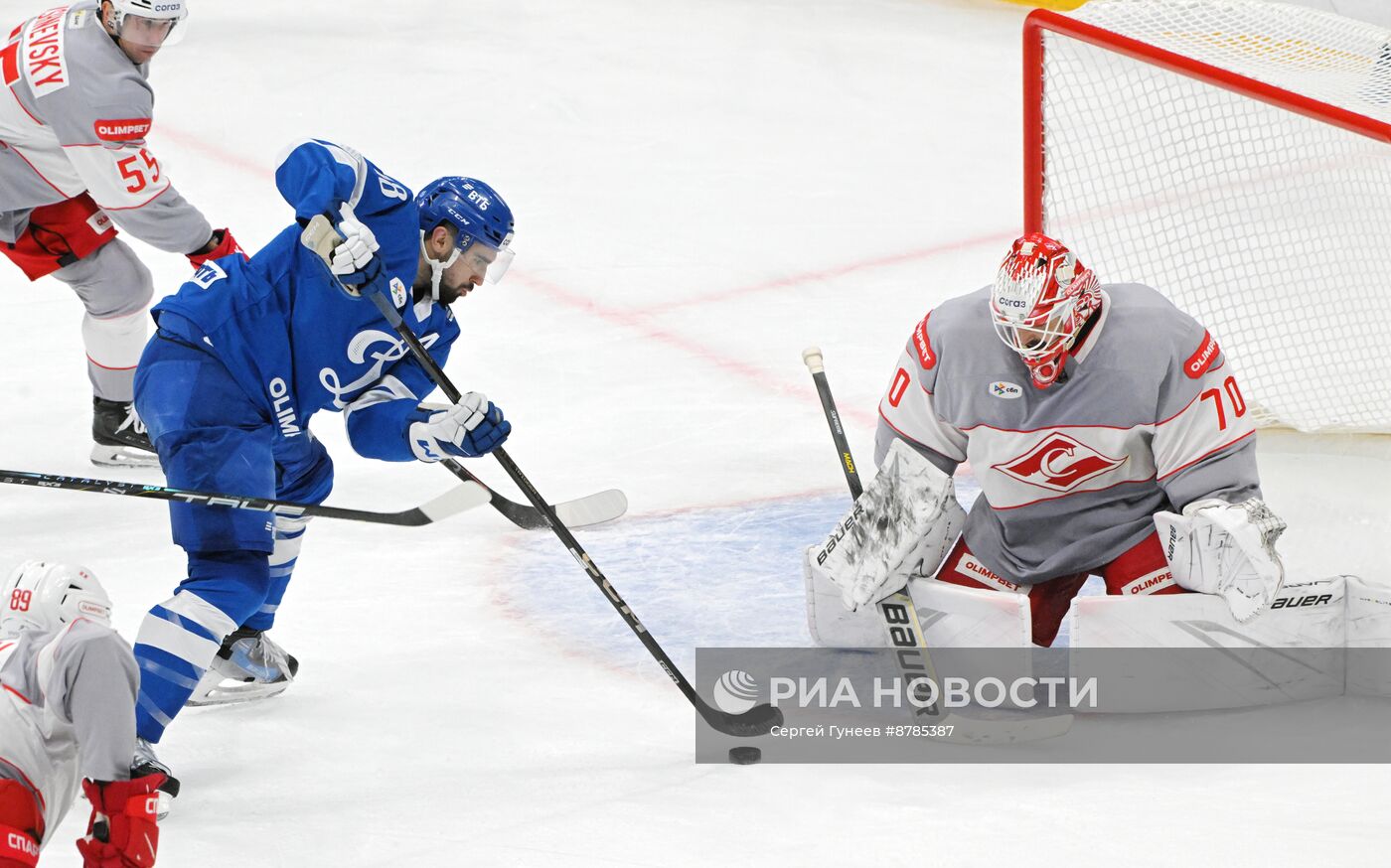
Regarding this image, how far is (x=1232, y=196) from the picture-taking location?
4914 millimetres

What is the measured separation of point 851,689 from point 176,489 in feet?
4.01

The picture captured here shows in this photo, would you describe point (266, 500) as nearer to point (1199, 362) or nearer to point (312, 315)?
point (312, 315)

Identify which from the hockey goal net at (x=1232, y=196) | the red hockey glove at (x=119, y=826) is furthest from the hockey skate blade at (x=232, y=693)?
the hockey goal net at (x=1232, y=196)

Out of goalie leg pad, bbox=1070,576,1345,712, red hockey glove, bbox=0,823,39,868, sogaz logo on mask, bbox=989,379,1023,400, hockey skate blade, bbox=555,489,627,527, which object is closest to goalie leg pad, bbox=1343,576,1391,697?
goalie leg pad, bbox=1070,576,1345,712

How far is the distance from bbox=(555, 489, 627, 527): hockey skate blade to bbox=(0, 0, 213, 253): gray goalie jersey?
1.42m

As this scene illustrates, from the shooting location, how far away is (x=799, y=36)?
7.89 m

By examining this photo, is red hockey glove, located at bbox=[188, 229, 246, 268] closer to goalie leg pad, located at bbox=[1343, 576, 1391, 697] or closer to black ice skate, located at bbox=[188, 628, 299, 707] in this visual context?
black ice skate, located at bbox=[188, 628, 299, 707]

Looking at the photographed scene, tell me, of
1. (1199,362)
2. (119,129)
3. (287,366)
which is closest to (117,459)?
(119,129)

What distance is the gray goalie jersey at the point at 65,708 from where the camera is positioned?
2.50 meters

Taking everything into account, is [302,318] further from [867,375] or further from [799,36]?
[799,36]

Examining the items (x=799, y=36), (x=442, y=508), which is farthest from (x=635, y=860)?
(x=799, y=36)

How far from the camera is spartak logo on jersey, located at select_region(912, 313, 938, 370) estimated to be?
10.8 feet

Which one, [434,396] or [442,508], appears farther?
[434,396]

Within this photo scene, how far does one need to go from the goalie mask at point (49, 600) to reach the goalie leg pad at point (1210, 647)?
1.55 meters
